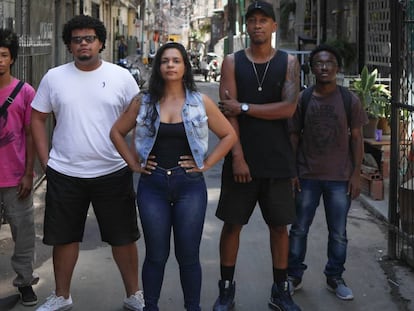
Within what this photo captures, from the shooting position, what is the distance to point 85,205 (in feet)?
13.8

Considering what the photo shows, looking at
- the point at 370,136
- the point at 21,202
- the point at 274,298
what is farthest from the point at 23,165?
the point at 370,136

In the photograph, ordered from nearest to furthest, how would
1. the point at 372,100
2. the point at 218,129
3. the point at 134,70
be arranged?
the point at 218,129 < the point at 372,100 < the point at 134,70

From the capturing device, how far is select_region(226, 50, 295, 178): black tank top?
Answer: 4.08 m

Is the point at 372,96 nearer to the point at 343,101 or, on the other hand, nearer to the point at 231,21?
the point at 343,101

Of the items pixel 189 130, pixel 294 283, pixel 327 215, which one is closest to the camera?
pixel 189 130

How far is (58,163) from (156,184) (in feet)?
2.45

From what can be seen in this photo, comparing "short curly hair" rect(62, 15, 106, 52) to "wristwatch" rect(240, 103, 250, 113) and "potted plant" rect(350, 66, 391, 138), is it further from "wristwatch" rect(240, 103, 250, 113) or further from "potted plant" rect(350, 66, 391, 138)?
"potted plant" rect(350, 66, 391, 138)

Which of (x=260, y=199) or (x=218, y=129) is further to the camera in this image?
(x=260, y=199)

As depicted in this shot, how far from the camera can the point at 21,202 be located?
4.44m

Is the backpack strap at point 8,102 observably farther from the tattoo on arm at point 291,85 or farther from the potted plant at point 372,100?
Answer: the potted plant at point 372,100

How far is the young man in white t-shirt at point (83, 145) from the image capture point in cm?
405

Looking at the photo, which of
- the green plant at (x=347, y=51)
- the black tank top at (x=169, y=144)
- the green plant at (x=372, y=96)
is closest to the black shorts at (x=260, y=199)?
the black tank top at (x=169, y=144)

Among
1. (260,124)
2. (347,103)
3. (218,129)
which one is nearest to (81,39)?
(218,129)

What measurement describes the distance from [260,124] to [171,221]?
2.71 feet
